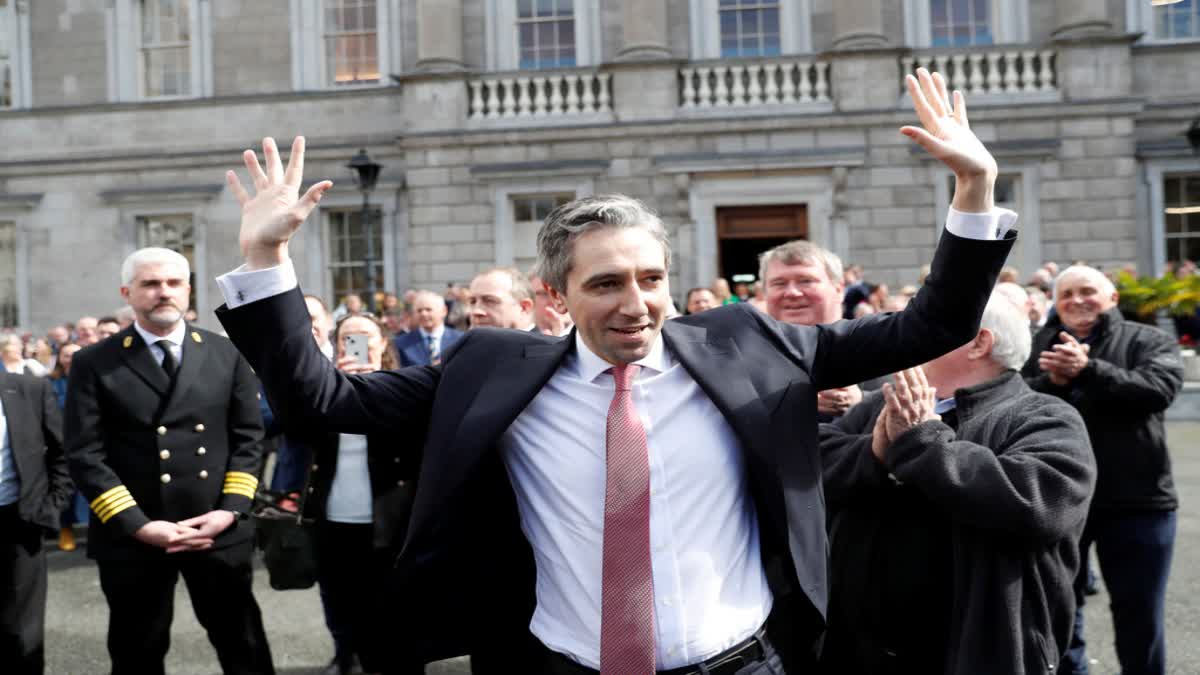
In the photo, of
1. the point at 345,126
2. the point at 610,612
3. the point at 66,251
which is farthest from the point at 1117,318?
the point at 66,251

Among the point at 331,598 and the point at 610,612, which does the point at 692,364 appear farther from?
the point at 331,598

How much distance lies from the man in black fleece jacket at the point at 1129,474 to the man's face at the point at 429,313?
4240 mm

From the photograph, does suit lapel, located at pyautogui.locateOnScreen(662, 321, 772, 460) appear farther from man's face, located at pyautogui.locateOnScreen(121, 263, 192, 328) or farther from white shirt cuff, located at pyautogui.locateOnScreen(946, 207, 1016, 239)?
man's face, located at pyautogui.locateOnScreen(121, 263, 192, 328)

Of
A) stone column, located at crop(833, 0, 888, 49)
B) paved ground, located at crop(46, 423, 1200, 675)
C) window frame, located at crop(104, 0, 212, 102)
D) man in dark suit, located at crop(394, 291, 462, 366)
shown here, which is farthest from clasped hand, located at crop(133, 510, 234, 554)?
window frame, located at crop(104, 0, 212, 102)

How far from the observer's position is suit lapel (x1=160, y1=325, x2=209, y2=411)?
4844mm

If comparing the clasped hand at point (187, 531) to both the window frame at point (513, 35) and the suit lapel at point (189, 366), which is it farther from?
the window frame at point (513, 35)

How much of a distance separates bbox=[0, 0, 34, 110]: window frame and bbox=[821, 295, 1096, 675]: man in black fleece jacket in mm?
21390

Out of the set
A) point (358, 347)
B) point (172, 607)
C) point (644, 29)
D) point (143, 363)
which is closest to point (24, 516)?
point (172, 607)

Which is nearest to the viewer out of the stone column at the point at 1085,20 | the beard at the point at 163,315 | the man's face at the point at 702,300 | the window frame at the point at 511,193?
the beard at the point at 163,315

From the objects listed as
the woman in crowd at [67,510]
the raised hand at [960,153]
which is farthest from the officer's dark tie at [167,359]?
the woman in crowd at [67,510]

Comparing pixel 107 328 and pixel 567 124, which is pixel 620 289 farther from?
pixel 567 124

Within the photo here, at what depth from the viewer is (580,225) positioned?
2381mm

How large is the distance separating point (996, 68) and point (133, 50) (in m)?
15.7

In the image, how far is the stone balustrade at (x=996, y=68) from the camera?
57.7ft
